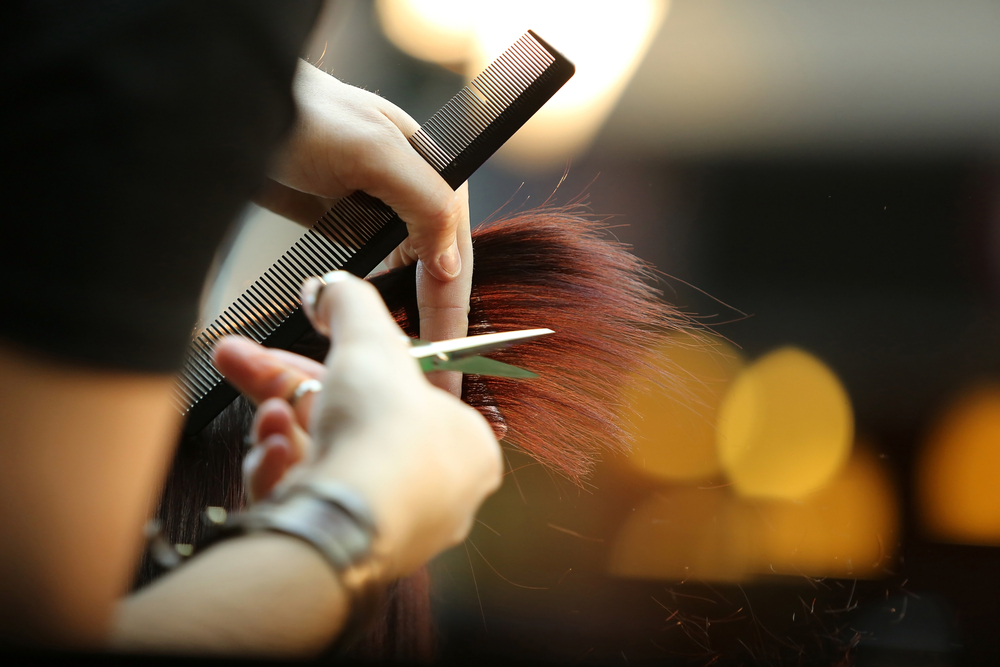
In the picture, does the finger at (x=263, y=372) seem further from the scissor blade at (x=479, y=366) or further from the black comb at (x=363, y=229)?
the black comb at (x=363, y=229)

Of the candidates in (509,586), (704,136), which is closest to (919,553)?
(509,586)

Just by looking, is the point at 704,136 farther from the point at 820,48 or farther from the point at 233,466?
the point at 233,466

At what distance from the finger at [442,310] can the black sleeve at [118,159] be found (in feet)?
1.52

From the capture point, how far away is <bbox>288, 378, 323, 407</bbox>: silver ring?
401 millimetres

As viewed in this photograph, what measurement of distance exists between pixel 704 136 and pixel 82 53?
0.88 metres

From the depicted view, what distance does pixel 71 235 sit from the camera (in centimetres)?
26

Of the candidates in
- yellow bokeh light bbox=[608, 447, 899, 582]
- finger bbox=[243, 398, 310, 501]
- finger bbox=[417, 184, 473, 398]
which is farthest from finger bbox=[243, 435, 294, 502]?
yellow bokeh light bbox=[608, 447, 899, 582]

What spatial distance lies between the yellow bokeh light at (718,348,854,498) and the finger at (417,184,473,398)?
0.46 m

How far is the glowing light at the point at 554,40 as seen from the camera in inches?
36.4

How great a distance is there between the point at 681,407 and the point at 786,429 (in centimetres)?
17

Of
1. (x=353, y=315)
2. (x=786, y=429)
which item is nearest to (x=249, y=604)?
(x=353, y=315)

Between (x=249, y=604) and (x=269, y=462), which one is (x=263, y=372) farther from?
(x=249, y=604)

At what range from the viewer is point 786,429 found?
87cm

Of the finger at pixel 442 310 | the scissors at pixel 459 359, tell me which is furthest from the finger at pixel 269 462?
the finger at pixel 442 310
